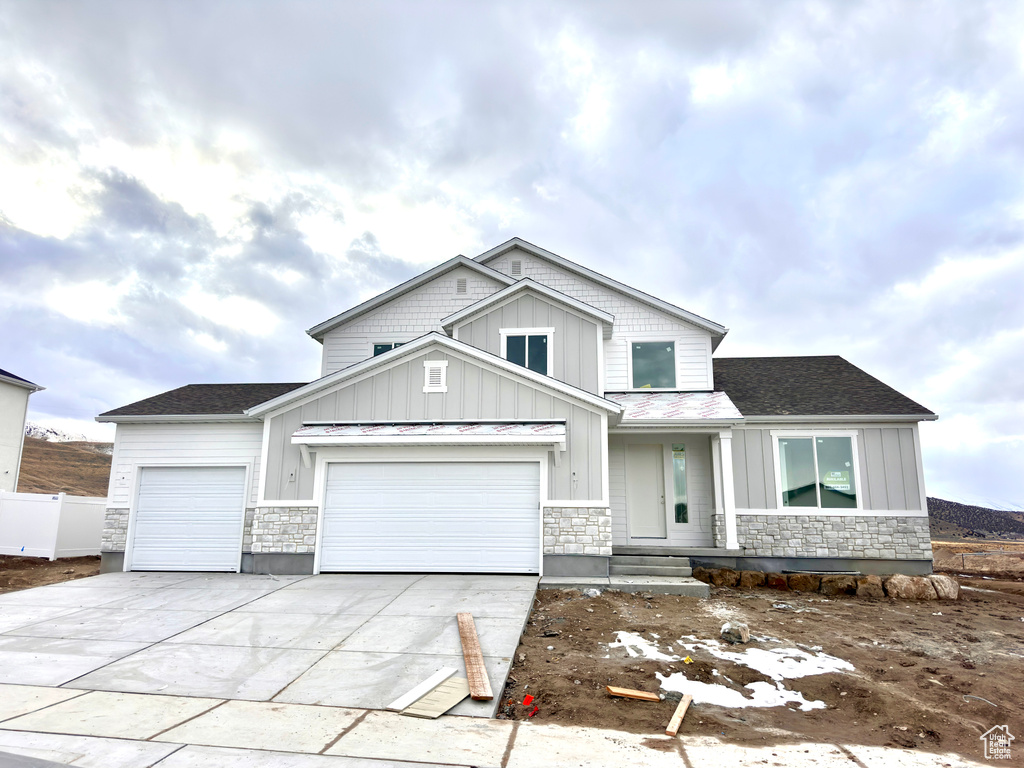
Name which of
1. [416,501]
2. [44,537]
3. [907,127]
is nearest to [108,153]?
[44,537]

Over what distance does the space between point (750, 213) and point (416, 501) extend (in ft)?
48.1

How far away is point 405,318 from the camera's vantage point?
14.9m

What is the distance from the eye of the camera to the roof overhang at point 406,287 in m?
14.8

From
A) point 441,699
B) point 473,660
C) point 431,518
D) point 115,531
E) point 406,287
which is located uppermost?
point 406,287

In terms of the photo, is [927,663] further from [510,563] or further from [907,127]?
[907,127]

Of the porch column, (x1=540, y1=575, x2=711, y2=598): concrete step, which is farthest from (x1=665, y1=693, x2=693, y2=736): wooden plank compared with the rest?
the porch column

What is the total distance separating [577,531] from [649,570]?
162 cm

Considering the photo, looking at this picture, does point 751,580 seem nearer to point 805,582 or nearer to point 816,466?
point 805,582

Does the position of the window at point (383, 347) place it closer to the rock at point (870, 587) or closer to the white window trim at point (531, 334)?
the white window trim at point (531, 334)

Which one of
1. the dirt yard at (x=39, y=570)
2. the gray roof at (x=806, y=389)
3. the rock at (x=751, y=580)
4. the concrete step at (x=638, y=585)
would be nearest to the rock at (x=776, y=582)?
the rock at (x=751, y=580)

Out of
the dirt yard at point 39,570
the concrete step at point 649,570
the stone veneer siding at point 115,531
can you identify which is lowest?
the dirt yard at point 39,570

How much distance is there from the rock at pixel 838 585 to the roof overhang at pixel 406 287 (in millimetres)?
9871

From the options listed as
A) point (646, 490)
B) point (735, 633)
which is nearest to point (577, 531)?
point (646, 490)

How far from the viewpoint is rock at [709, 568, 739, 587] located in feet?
36.1
